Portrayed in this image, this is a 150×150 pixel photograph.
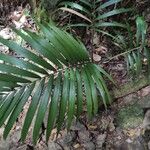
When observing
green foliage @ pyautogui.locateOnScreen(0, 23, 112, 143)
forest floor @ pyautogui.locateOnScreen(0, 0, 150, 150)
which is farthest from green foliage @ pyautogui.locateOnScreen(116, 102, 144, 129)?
green foliage @ pyautogui.locateOnScreen(0, 23, 112, 143)

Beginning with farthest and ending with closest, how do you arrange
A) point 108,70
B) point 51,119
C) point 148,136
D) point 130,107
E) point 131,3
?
point 131,3 < point 108,70 < point 130,107 < point 148,136 < point 51,119

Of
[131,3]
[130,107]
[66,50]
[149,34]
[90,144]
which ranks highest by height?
[131,3]

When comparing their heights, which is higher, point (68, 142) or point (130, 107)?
point (130, 107)

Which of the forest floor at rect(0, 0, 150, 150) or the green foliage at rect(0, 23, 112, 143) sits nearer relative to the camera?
the green foliage at rect(0, 23, 112, 143)

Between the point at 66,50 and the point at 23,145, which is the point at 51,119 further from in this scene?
the point at 23,145

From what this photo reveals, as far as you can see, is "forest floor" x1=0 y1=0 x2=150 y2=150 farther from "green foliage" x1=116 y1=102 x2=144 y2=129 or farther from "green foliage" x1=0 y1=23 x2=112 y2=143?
"green foliage" x1=0 y1=23 x2=112 y2=143

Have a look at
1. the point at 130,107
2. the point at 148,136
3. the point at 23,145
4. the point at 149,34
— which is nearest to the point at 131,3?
the point at 149,34

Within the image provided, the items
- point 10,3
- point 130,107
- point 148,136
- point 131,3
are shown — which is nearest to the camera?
point 148,136

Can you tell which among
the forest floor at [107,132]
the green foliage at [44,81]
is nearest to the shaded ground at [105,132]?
the forest floor at [107,132]
